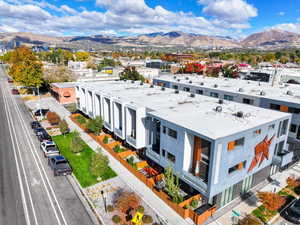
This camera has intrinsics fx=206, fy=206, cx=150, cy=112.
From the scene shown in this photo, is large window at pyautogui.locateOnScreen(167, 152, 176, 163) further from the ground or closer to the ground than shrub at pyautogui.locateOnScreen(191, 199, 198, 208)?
further from the ground

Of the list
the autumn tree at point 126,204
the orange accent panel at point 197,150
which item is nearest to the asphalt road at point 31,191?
the autumn tree at point 126,204

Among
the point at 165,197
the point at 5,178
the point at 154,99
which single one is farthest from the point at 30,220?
the point at 154,99

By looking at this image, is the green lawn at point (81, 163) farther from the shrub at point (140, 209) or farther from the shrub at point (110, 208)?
the shrub at point (140, 209)

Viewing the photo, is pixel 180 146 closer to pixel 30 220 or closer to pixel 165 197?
pixel 165 197

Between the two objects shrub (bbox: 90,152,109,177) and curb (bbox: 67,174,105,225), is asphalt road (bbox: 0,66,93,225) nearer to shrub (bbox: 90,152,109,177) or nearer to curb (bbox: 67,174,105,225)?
curb (bbox: 67,174,105,225)

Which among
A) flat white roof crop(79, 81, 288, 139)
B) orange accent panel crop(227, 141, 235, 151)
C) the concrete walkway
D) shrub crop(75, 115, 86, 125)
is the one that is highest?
flat white roof crop(79, 81, 288, 139)

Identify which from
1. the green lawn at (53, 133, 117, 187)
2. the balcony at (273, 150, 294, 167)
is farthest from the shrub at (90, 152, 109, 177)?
the balcony at (273, 150, 294, 167)

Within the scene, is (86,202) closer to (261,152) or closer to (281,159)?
(261,152)

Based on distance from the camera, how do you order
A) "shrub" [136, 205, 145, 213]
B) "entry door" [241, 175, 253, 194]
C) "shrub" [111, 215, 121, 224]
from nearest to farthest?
1. "shrub" [111, 215, 121, 224]
2. "shrub" [136, 205, 145, 213]
3. "entry door" [241, 175, 253, 194]
